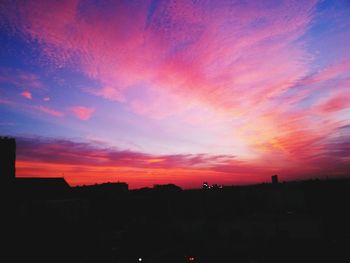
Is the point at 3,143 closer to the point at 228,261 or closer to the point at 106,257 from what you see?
the point at 106,257

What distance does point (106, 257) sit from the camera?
1203 inches

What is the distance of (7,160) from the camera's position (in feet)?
152

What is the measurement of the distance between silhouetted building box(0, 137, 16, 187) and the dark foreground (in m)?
2.19

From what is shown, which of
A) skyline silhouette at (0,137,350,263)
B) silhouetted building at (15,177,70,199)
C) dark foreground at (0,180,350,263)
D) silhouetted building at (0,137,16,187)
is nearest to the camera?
dark foreground at (0,180,350,263)

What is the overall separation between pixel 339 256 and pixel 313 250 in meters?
2.52

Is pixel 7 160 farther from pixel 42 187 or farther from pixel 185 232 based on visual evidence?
pixel 185 232

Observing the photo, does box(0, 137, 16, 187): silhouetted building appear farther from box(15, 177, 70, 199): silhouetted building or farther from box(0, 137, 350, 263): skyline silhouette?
box(15, 177, 70, 199): silhouetted building

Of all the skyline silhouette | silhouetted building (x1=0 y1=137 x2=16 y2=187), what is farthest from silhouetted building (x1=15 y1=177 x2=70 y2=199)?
silhouetted building (x1=0 y1=137 x2=16 y2=187)

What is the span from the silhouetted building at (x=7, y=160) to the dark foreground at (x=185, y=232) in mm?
2186

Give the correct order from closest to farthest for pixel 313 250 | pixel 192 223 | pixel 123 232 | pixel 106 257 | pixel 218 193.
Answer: pixel 313 250
pixel 106 257
pixel 123 232
pixel 192 223
pixel 218 193

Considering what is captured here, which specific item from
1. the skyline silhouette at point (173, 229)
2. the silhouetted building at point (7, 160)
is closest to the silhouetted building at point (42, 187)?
→ the skyline silhouette at point (173, 229)

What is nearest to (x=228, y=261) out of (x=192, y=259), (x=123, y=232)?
(x=192, y=259)

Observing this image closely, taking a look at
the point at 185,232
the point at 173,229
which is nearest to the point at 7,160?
the point at 173,229

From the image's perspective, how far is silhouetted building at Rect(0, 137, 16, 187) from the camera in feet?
148
